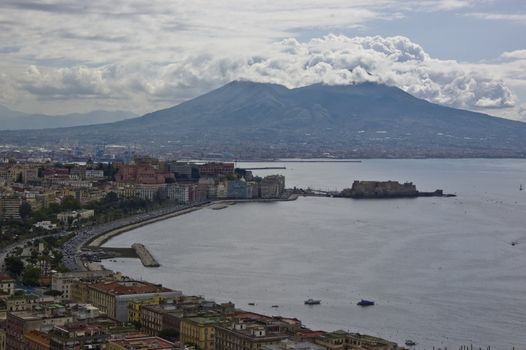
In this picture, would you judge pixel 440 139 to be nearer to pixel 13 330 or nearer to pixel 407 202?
pixel 407 202

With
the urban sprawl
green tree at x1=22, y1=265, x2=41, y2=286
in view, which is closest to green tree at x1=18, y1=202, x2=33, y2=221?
the urban sprawl

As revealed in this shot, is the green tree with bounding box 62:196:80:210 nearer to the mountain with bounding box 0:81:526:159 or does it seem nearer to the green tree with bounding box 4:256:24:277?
the green tree with bounding box 4:256:24:277

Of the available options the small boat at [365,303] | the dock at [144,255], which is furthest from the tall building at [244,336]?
the dock at [144,255]

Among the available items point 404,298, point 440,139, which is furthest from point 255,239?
point 440,139

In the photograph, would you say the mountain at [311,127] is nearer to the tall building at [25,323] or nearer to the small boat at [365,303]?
the small boat at [365,303]

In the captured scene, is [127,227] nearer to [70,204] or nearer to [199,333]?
[70,204]

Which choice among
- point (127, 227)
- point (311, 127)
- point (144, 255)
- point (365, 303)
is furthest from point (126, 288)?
point (311, 127)
